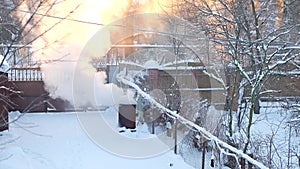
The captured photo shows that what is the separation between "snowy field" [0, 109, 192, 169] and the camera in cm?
584

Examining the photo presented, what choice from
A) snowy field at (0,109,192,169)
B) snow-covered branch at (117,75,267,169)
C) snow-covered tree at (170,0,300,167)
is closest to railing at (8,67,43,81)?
snow-covered branch at (117,75,267,169)

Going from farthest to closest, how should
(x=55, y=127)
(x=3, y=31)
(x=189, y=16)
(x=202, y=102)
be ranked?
1. (x=189, y=16)
2. (x=202, y=102)
3. (x=55, y=127)
4. (x=3, y=31)

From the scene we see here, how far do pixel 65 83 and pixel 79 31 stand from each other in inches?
71.4

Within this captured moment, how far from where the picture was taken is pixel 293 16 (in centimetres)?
898

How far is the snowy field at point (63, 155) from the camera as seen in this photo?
19.2ft

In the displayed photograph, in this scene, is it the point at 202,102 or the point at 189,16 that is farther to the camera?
the point at 189,16

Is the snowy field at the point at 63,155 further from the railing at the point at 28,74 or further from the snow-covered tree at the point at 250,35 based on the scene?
the railing at the point at 28,74

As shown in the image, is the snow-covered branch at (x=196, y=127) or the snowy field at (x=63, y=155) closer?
the snow-covered branch at (x=196, y=127)

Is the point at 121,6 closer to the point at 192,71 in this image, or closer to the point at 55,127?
the point at 192,71

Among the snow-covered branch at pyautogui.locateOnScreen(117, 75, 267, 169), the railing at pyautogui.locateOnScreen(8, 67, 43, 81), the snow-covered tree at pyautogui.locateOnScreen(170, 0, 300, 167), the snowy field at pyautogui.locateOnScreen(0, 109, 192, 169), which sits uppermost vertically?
the snow-covered tree at pyautogui.locateOnScreen(170, 0, 300, 167)

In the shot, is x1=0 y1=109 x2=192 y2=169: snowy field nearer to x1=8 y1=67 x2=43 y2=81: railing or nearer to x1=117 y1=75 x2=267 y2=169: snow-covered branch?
x1=117 y1=75 x2=267 y2=169: snow-covered branch

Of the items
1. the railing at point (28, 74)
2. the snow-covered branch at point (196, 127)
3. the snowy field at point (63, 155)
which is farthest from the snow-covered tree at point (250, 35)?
the railing at point (28, 74)

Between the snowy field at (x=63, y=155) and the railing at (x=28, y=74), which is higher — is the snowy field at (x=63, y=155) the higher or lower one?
the lower one

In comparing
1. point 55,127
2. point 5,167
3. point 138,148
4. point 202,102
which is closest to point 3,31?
point 5,167
